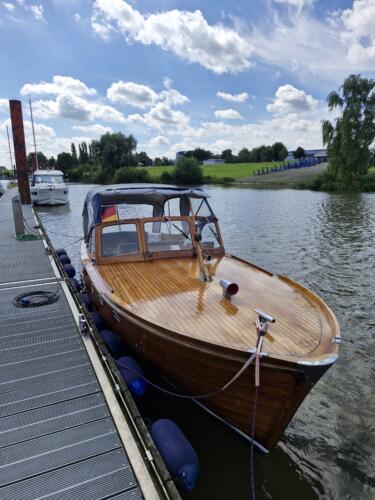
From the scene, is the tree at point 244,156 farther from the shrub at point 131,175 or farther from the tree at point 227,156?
the shrub at point 131,175

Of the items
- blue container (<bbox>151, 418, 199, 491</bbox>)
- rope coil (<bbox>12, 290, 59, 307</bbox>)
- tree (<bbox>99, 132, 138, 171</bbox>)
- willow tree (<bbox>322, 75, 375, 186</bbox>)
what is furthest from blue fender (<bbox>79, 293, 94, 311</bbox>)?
tree (<bbox>99, 132, 138, 171</bbox>)

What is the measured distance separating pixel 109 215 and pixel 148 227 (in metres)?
1.04

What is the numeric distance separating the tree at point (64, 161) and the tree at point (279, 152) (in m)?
63.6

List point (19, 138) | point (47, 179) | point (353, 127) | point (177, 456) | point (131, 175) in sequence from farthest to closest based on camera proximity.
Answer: point (131, 175)
point (353, 127)
point (47, 179)
point (19, 138)
point (177, 456)

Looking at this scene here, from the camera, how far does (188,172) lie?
61906 millimetres

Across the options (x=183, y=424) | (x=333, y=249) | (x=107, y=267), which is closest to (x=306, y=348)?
(x=183, y=424)

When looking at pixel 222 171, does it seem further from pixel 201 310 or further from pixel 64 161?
pixel 201 310

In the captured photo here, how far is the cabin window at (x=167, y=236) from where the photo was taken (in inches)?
290

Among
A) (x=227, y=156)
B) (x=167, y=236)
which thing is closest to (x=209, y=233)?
(x=167, y=236)

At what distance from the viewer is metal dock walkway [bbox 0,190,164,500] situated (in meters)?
3.10

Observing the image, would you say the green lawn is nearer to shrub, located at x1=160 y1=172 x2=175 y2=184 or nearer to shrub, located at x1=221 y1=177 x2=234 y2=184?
shrub, located at x1=160 y1=172 x2=175 y2=184

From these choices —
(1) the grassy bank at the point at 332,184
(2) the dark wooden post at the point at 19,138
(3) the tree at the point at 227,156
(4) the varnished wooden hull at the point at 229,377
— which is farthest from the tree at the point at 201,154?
(4) the varnished wooden hull at the point at 229,377

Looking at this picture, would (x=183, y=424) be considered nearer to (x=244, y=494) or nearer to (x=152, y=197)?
(x=244, y=494)

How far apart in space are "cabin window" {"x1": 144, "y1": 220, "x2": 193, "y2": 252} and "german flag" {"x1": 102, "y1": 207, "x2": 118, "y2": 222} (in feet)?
2.96
